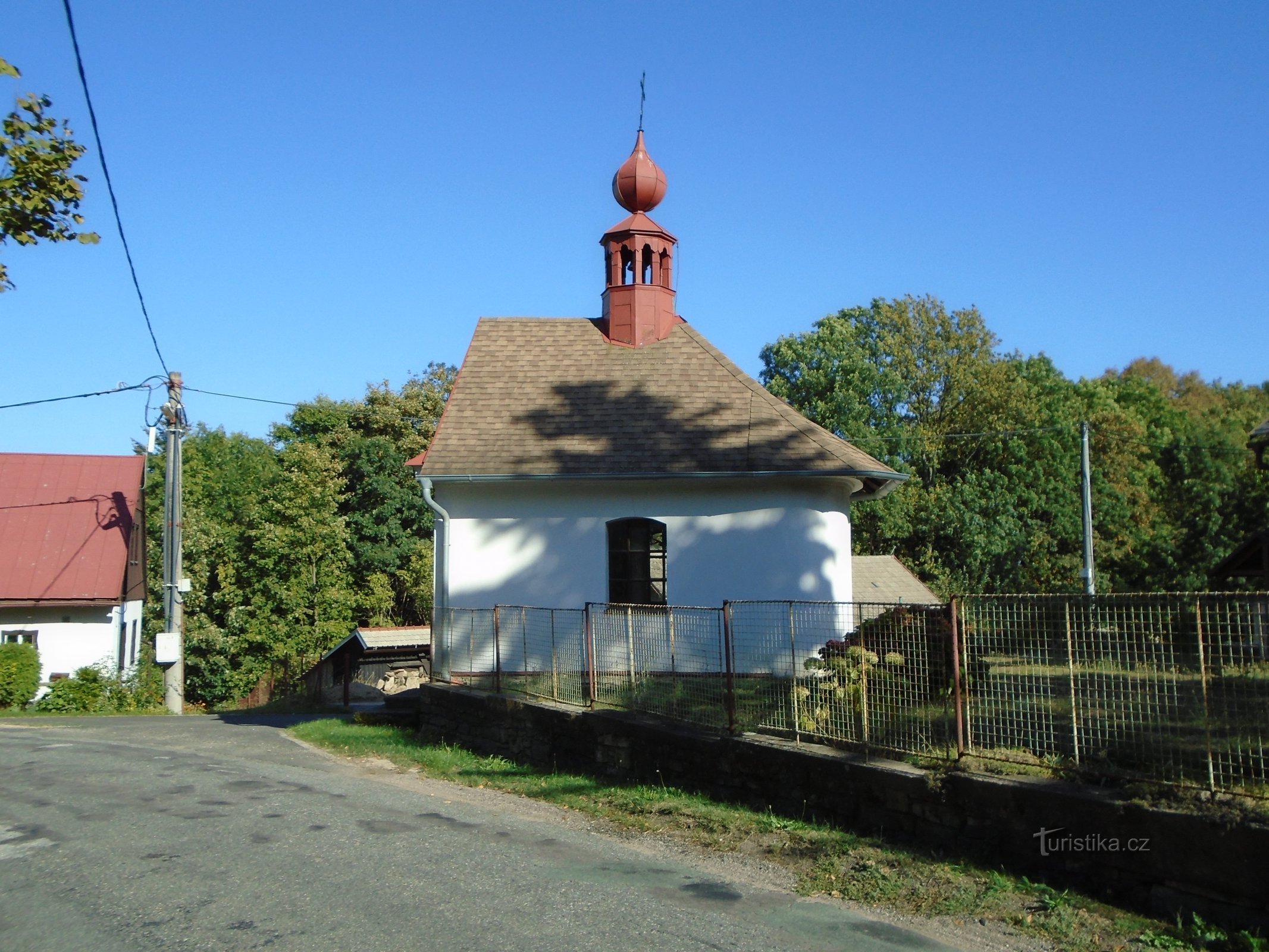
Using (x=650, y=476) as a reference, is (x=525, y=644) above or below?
below

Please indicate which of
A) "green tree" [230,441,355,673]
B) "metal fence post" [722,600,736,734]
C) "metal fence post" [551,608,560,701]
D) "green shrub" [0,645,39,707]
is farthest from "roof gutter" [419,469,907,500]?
"green tree" [230,441,355,673]

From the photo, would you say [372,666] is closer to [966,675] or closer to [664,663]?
[664,663]

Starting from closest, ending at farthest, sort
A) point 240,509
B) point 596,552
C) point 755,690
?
1. point 755,690
2. point 596,552
3. point 240,509

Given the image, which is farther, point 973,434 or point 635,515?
point 973,434

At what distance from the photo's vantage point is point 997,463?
4134 cm

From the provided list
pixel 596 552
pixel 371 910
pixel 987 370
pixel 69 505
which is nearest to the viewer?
pixel 371 910


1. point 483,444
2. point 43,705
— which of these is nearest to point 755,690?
point 483,444

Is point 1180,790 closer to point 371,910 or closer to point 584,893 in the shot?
point 584,893

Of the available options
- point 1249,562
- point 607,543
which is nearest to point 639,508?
point 607,543

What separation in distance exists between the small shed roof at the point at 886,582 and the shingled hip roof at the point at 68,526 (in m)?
21.5

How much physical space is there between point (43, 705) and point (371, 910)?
82.3 feet

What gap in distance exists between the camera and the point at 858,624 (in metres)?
8.68

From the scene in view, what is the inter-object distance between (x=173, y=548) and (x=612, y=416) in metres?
13.1

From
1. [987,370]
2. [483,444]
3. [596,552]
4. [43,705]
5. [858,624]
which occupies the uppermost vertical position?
[987,370]
